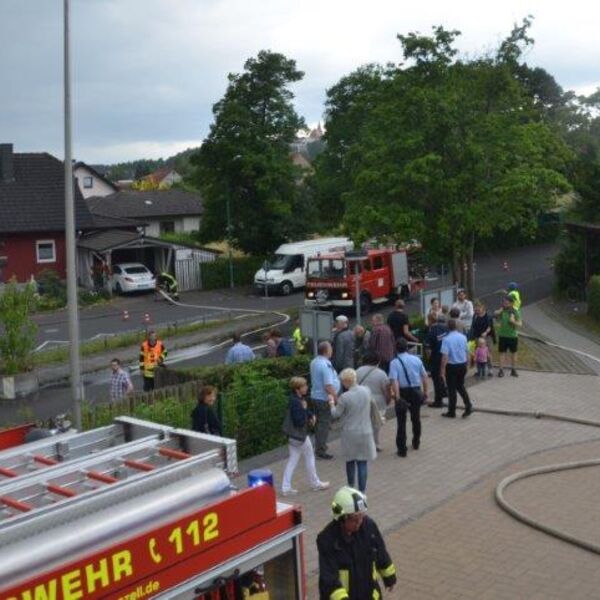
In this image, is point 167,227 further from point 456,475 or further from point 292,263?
point 456,475

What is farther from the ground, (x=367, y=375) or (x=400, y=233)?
(x=400, y=233)

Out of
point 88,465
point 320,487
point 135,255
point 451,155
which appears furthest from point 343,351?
point 135,255

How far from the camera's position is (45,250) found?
4384cm

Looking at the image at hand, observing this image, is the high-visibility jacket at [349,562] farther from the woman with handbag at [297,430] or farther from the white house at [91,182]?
the white house at [91,182]

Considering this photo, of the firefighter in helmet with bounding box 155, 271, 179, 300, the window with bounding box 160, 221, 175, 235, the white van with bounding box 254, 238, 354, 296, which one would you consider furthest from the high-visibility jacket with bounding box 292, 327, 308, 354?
the window with bounding box 160, 221, 175, 235

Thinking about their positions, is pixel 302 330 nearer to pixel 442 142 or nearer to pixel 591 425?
pixel 591 425

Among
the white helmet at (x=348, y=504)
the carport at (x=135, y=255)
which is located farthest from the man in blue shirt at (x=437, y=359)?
the carport at (x=135, y=255)

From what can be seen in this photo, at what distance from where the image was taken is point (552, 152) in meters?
28.8

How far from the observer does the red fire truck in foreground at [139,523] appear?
481 cm

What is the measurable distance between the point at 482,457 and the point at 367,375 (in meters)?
2.19

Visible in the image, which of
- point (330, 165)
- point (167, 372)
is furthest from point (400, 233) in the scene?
point (330, 165)

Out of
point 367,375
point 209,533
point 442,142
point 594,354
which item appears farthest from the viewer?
point 442,142

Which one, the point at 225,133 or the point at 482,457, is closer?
the point at 482,457

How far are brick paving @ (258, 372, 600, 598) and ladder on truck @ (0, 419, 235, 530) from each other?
2795mm
